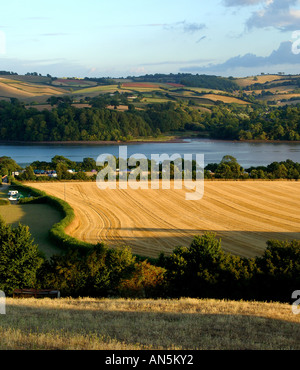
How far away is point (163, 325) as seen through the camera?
6688 millimetres

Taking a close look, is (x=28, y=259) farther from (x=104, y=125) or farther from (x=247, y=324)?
(x=104, y=125)

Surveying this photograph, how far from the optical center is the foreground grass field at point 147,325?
5.49 metres

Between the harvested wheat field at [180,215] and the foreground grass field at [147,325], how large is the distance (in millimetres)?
7401

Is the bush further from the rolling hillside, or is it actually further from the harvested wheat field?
the rolling hillside

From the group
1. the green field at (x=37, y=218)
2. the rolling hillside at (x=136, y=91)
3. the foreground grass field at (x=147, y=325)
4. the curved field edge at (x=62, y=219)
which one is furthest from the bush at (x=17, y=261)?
the rolling hillside at (x=136, y=91)

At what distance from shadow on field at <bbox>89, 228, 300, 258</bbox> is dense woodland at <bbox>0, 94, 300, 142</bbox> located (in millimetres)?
69534

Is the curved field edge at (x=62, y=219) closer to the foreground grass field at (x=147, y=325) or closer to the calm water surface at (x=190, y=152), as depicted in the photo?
the foreground grass field at (x=147, y=325)

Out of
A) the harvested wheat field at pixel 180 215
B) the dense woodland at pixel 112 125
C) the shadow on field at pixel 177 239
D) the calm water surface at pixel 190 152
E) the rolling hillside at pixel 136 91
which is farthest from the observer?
the rolling hillside at pixel 136 91

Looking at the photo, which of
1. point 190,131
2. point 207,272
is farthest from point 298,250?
point 190,131

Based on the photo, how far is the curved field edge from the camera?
51.4 ft

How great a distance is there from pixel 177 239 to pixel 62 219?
5.73 meters

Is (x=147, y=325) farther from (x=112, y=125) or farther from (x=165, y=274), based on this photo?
(x=112, y=125)

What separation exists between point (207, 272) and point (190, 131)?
3665 inches

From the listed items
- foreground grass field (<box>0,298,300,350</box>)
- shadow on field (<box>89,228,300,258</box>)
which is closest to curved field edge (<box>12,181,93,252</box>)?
shadow on field (<box>89,228,300,258</box>)
